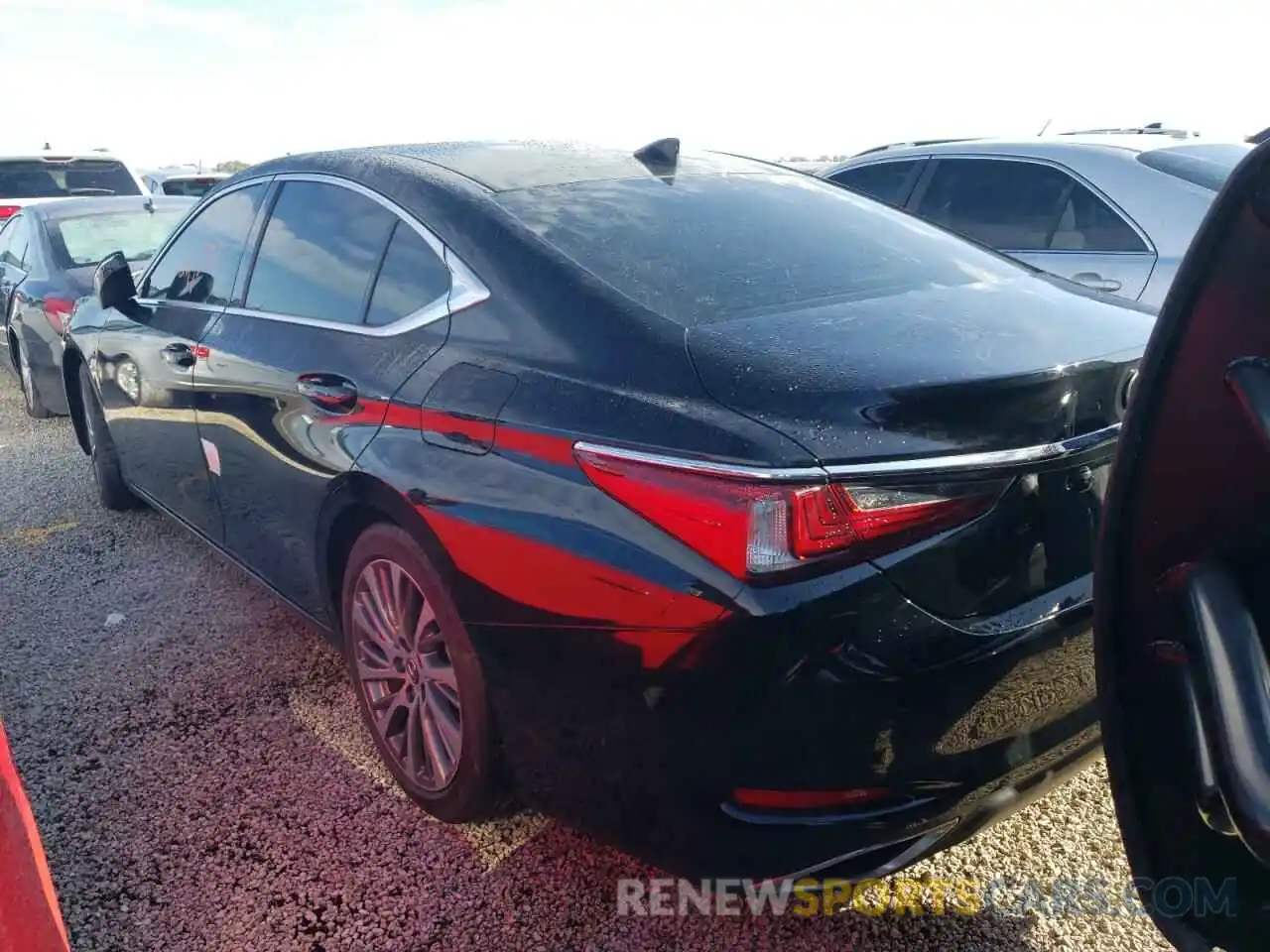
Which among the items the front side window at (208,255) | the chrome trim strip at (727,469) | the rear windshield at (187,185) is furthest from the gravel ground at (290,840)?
the rear windshield at (187,185)

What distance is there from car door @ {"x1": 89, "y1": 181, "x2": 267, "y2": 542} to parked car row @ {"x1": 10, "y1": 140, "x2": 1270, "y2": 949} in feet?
2.41

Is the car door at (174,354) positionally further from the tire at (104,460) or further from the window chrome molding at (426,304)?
the window chrome molding at (426,304)

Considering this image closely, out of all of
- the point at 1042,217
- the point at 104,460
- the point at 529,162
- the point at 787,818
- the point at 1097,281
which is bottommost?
the point at 104,460

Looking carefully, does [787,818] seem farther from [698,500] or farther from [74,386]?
[74,386]

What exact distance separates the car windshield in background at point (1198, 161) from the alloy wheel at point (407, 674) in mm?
3781

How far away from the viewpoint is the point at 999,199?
5.19 metres

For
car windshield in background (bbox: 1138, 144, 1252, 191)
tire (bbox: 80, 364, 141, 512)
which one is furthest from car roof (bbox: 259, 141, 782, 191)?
car windshield in background (bbox: 1138, 144, 1252, 191)

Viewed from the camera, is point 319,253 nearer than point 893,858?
No

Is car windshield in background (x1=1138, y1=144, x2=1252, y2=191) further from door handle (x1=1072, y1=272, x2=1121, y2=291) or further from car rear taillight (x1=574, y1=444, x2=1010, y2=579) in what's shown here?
car rear taillight (x1=574, y1=444, x2=1010, y2=579)

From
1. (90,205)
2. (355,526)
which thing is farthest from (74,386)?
(355,526)

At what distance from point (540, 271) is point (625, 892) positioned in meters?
1.41

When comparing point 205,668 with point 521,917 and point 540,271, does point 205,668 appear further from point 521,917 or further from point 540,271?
point 540,271

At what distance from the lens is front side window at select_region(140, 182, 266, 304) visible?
341cm

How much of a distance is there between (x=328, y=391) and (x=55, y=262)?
499 cm
